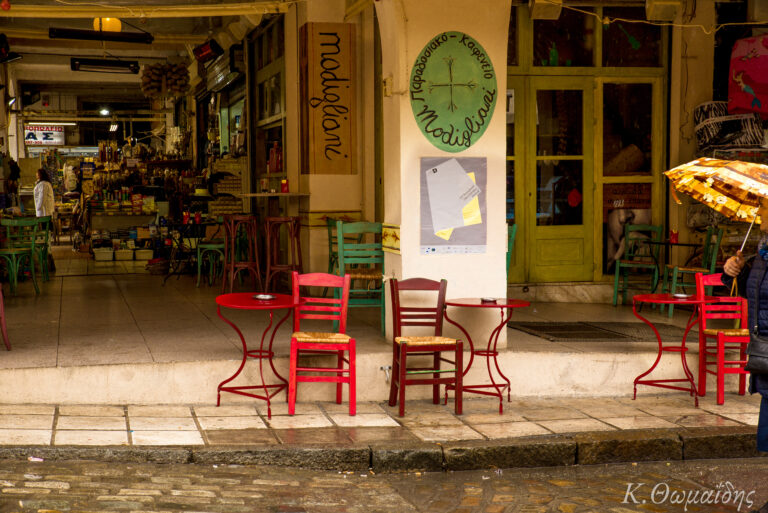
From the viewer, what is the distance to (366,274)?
8.19 meters

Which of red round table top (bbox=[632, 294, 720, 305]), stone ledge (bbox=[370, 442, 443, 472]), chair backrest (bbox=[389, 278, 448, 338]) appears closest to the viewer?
stone ledge (bbox=[370, 442, 443, 472])

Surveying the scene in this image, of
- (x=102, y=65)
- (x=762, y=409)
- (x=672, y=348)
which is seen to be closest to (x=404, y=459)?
(x=762, y=409)

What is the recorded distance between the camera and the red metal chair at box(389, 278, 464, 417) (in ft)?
20.3

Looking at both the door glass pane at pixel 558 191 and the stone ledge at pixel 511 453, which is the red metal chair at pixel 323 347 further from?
the door glass pane at pixel 558 191

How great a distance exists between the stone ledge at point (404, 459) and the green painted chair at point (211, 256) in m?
6.08

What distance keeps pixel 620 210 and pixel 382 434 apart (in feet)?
17.2

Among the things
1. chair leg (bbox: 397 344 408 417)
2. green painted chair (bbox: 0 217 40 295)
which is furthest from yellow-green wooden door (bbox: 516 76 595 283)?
green painted chair (bbox: 0 217 40 295)

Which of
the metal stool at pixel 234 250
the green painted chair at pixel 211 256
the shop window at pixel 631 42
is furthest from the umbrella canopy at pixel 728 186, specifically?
the green painted chair at pixel 211 256

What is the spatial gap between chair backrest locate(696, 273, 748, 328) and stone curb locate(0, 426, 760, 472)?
3.72 ft

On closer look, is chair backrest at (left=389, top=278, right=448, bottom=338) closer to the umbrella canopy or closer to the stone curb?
the stone curb

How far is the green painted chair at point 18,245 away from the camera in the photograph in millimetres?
10414

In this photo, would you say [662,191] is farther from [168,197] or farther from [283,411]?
[168,197]

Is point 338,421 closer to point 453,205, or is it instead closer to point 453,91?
point 453,205

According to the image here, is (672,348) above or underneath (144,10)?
underneath
